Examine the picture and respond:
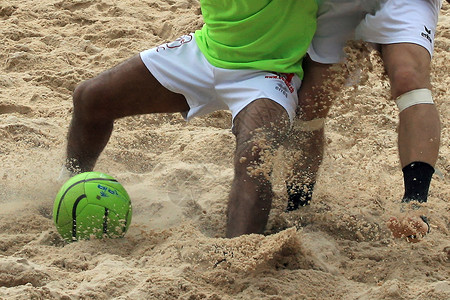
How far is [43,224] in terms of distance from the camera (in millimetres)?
2801

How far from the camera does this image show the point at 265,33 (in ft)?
8.75

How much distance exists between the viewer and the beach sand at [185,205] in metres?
2.23

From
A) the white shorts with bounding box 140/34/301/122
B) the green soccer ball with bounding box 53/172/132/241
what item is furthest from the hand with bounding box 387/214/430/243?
the green soccer ball with bounding box 53/172/132/241

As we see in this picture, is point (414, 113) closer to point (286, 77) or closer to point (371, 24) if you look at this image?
point (371, 24)

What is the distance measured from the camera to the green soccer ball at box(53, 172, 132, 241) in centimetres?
260

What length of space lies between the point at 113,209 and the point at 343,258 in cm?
86

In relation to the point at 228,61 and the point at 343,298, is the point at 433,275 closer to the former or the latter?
the point at 343,298

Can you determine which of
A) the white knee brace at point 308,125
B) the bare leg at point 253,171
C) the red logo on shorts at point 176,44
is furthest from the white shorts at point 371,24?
the red logo on shorts at point 176,44

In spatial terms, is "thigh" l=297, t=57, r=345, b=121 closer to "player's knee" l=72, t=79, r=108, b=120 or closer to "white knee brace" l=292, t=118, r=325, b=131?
"white knee brace" l=292, t=118, r=325, b=131

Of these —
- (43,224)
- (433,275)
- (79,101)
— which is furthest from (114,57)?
(433,275)

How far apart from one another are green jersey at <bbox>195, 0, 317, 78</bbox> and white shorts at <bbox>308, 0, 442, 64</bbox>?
0.06m

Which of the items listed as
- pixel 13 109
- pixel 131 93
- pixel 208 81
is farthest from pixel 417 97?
pixel 13 109

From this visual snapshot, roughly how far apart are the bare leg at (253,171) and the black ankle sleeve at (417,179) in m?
0.47

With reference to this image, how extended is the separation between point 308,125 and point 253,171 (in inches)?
19.2
